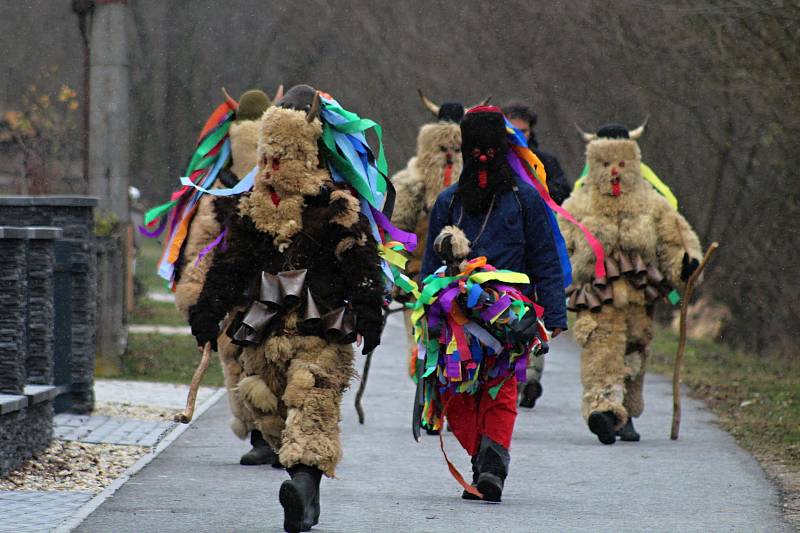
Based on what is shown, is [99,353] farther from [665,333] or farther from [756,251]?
[665,333]

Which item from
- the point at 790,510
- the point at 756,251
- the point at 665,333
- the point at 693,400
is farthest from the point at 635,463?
the point at 665,333

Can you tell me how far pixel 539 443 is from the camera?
10781mm

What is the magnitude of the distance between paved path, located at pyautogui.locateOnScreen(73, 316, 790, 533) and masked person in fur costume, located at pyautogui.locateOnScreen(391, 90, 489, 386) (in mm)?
1550

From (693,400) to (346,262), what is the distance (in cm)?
729

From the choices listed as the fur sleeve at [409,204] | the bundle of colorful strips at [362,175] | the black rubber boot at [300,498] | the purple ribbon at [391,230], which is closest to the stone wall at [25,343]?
the bundle of colorful strips at [362,175]

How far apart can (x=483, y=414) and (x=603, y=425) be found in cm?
239

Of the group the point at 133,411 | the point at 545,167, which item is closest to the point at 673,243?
the point at 545,167

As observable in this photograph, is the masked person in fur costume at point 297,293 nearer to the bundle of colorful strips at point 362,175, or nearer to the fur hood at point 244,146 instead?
the bundle of colorful strips at point 362,175

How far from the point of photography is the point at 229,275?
24.0ft

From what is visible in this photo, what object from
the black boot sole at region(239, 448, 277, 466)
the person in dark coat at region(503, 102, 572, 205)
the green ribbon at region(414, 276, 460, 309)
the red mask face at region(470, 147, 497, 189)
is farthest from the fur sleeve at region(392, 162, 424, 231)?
the green ribbon at region(414, 276, 460, 309)

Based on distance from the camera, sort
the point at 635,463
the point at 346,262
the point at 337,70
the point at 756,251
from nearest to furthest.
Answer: the point at 346,262, the point at 635,463, the point at 756,251, the point at 337,70

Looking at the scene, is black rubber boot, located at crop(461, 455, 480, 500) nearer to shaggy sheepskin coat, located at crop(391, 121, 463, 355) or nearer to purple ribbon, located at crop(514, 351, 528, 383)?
purple ribbon, located at crop(514, 351, 528, 383)

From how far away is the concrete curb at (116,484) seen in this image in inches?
279

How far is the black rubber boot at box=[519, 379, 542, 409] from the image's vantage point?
42.2 feet
